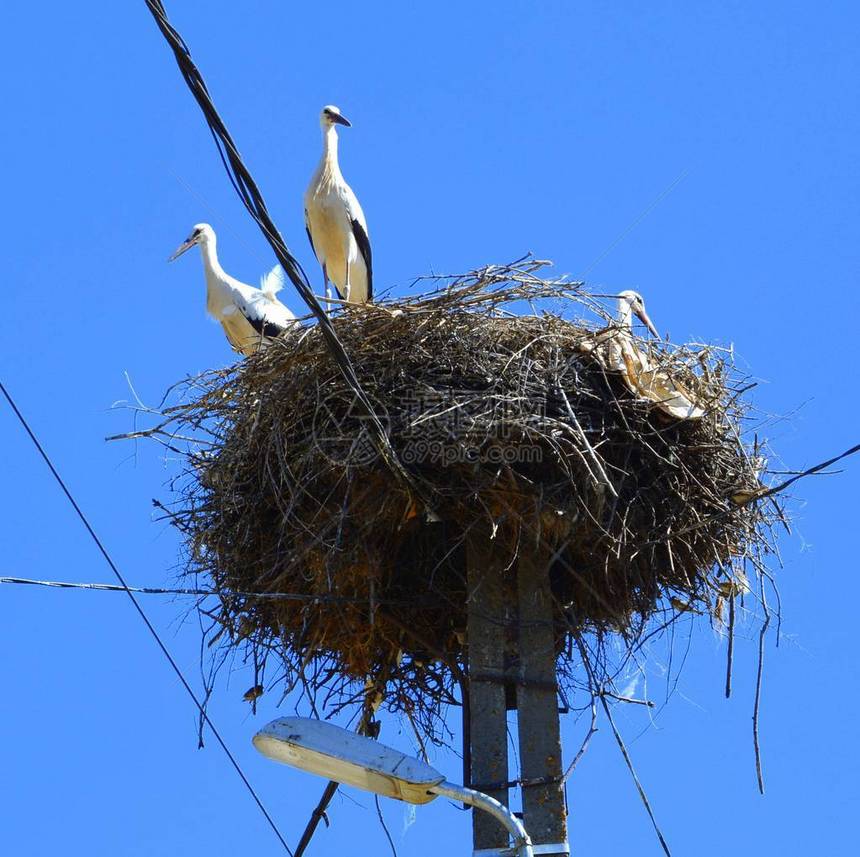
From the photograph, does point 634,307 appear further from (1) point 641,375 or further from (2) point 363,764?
(2) point 363,764

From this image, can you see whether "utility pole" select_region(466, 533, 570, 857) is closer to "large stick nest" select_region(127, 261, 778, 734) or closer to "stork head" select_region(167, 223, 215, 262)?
"large stick nest" select_region(127, 261, 778, 734)

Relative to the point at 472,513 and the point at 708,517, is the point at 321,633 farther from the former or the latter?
the point at 708,517

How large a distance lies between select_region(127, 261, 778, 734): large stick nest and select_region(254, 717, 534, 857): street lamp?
2.71ft

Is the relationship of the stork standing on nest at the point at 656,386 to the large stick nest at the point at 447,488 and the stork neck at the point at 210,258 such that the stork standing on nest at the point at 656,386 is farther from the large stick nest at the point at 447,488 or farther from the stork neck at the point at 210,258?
the stork neck at the point at 210,258

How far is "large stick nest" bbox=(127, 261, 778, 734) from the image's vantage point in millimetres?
5887

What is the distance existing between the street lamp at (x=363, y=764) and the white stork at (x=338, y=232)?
5.57m

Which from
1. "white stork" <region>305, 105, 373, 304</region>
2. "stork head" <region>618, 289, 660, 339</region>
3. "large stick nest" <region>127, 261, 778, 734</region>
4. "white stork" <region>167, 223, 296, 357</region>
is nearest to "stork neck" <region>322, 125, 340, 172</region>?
"white stork" <region>305, 105, 373, 304</region>

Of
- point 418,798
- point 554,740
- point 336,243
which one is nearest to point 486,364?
point 554,740

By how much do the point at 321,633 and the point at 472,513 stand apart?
0.84 metres

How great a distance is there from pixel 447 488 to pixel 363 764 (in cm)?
135

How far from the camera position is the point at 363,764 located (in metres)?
4.87

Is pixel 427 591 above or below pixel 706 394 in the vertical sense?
below

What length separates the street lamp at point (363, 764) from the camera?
15.8 ft

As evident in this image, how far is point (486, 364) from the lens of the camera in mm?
6223
